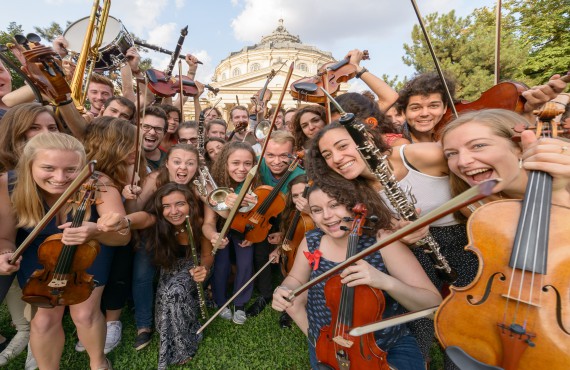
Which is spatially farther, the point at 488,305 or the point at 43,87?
the point at 43,87

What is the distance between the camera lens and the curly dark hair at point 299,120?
145 inches

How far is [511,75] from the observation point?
16422mm

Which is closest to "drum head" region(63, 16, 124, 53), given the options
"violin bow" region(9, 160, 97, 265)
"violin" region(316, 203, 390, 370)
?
"violin bow" region(9, 160, 97, 265)

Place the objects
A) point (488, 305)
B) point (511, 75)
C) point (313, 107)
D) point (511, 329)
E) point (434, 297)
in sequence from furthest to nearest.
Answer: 1. point (511, 75)
2. point (313, 107)
3. point (434, 297)
4. point (488, 305)
5. point (511, 329)

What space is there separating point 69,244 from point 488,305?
2.53m

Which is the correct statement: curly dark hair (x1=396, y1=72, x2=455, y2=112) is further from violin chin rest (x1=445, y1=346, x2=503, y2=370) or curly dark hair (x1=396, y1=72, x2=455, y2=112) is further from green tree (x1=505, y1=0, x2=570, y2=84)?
green tree (x1=505, y1=0, x2=570, y2=84)

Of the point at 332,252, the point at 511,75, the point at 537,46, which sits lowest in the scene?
the point at 332,252

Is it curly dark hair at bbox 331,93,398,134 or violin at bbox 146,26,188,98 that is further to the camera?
Result: violin at bbox 146,26,188,98

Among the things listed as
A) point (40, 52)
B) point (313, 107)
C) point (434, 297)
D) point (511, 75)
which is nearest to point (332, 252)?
point (434, 297)

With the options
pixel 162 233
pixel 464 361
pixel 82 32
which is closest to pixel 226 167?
pixel 162 233

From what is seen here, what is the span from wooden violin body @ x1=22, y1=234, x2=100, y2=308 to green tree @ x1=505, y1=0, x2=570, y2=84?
23048mm

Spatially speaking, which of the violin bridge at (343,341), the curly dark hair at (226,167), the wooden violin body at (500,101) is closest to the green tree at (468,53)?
the wooden violin body at (500,101)

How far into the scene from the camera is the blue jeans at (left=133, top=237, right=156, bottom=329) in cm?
304

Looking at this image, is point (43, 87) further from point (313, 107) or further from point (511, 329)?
point (511, 329)
